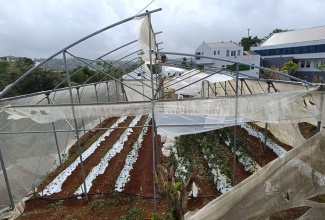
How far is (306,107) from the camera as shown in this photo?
3838 millimetres

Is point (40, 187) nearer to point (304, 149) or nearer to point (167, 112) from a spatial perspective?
point (167, 112)

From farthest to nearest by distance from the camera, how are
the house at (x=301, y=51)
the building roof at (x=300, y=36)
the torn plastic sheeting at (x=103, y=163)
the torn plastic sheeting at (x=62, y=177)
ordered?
1. the building roof at (x=300, y=36)
2. the house at (x=301, y=51)
3. the torn plastic sheeting at (x=103, y=163)
4. the torn plastic sheeting at (x=62, y=177)

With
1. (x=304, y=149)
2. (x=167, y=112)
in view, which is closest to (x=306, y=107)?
(x=304, y=149)

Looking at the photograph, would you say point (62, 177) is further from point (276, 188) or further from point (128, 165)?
point (276, 188)

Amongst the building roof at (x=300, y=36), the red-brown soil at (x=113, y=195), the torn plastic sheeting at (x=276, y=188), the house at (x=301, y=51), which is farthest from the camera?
the building roof at (x=300, y=36)

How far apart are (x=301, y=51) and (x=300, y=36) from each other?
3.13 m

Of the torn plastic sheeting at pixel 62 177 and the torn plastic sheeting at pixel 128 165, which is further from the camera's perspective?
the torn plastic sheeting at pixel 128 165

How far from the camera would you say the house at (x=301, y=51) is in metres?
24.6

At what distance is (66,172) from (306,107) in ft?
18.4

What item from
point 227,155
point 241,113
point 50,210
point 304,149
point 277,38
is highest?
point 277,38

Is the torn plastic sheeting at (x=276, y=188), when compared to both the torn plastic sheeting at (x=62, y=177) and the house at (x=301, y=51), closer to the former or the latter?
the torn plastic sheeting at (x=62, y=177)

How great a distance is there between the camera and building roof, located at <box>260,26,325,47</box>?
25.9m

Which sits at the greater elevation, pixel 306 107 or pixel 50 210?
pixel 306 107

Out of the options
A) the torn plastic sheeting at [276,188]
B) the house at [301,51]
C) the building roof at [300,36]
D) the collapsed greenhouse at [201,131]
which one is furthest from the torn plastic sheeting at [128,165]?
the building roof at [300,36]
